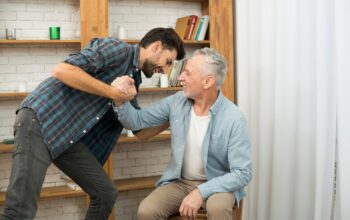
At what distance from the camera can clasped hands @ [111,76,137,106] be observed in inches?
82.2

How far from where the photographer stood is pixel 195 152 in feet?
7.95

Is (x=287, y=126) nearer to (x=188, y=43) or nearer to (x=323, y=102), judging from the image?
(x=323, y=102)

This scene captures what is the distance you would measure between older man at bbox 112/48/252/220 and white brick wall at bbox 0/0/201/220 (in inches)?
50.3

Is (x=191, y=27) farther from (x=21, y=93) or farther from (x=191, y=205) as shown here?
(x=191, y=205)

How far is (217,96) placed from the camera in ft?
8.17

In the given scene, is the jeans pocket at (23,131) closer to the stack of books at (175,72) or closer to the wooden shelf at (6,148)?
the wooden shelf at (6,148)

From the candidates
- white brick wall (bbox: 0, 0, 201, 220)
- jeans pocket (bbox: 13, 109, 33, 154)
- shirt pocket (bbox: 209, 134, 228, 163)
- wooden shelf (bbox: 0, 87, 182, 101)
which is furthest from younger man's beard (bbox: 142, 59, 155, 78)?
white brick wall (bbox: 0, 0, 201, 220)

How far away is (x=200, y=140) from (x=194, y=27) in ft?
4.98

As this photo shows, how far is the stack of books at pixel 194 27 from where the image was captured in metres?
3.62

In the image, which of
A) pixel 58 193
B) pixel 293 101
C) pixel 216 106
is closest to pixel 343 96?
pixel 293 101

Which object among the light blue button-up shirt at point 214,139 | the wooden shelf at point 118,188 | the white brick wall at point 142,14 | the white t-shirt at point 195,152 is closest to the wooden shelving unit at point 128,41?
the wooden shelf at point 118,188

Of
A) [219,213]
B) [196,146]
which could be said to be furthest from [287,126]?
[219,213]

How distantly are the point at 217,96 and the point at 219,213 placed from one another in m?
0.70

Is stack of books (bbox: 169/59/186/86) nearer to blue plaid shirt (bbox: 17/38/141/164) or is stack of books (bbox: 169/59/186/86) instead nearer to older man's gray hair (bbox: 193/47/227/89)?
older man's gray hair (bbox: 193/47/227/89)
